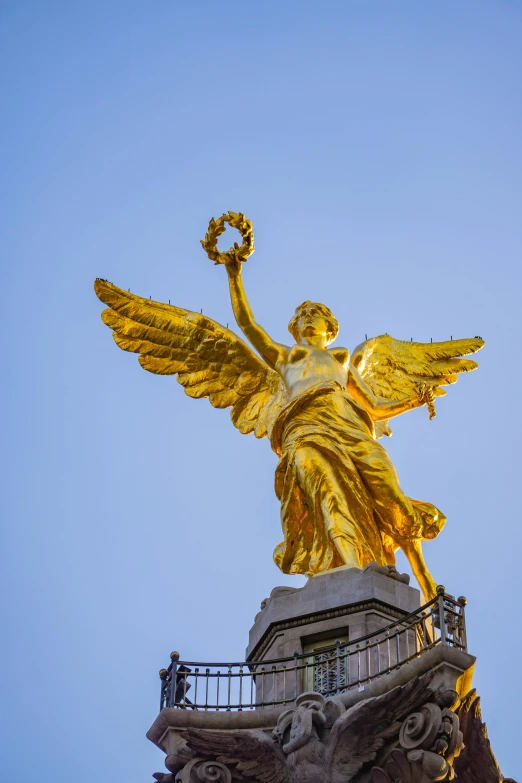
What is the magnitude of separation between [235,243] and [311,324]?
1.64 m

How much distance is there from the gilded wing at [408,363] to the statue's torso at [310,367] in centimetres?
83

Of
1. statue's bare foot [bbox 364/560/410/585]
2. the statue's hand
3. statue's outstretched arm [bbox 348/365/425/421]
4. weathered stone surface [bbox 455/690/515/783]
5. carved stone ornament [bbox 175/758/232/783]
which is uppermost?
the statue's hand

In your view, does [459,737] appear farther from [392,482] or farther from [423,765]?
[392,482]

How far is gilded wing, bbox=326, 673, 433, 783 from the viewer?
1692cm

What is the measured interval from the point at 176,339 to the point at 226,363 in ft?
2.80

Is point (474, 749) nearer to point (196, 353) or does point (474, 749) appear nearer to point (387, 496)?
point (387, 496)

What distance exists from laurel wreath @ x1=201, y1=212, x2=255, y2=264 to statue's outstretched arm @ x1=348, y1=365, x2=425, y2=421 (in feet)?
7.68

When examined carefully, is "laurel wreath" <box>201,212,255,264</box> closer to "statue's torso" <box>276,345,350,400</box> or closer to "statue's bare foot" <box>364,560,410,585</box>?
"statue's torso" <box>276,345,350,400</box>

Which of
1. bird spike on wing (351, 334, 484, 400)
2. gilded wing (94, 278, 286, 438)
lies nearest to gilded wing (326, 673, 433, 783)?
gilded wing (94, 278, 286, 438)

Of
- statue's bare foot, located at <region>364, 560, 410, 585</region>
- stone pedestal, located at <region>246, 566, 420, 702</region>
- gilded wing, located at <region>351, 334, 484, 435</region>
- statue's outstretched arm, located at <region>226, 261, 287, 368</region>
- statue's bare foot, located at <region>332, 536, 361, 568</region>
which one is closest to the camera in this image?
stone pedestal, located at <region>246, 566, 420, 702</region>

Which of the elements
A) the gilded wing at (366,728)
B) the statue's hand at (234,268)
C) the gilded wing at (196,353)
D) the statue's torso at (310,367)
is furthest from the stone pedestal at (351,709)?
the statue's hand at (234,268)

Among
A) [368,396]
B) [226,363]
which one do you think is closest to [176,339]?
[226,363]

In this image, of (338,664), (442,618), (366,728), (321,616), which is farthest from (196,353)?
(366,728)

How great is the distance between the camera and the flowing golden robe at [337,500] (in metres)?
20.5
